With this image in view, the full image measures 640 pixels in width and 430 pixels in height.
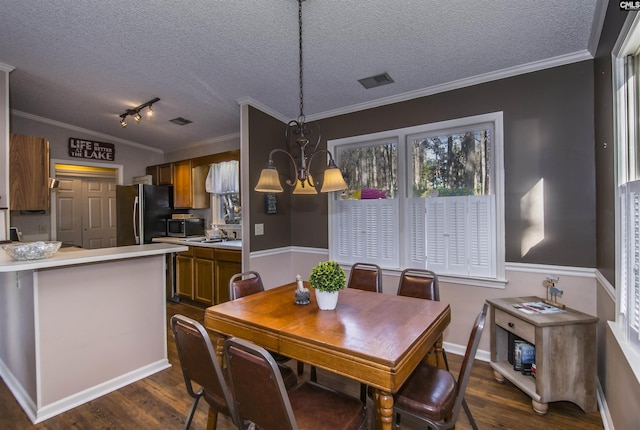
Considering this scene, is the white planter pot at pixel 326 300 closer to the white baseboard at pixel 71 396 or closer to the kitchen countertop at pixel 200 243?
the white baseboard at pixel 71 396

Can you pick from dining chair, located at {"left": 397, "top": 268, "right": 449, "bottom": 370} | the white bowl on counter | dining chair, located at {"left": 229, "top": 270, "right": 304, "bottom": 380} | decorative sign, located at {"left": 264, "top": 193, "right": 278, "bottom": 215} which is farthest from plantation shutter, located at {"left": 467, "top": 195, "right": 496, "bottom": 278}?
the white bowl on counter

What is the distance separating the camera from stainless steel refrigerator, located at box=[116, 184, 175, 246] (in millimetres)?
4773

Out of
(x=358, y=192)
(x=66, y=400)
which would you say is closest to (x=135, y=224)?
(x=66, y=400)

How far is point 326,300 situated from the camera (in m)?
1.86

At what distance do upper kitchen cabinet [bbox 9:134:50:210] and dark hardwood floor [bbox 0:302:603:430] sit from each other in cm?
172

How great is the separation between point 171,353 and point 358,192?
265 centimetres

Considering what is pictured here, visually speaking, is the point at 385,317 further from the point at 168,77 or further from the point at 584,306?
the point at 168,77

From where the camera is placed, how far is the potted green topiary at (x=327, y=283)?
71.6 inches

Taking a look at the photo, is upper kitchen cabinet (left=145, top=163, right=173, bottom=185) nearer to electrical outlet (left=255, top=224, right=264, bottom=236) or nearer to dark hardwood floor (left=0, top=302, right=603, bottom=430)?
electrical outlet (left=255, top=224, right=264, bottom=236)

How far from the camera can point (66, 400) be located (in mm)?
2096

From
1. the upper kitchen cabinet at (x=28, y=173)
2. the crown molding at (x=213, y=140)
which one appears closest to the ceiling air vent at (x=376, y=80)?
the crown molding at (x=213, y=140)

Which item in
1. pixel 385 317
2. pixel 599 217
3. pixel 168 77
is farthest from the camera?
pixel 168 77

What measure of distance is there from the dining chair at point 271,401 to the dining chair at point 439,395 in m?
0.26

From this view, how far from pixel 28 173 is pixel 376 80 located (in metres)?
3.70
